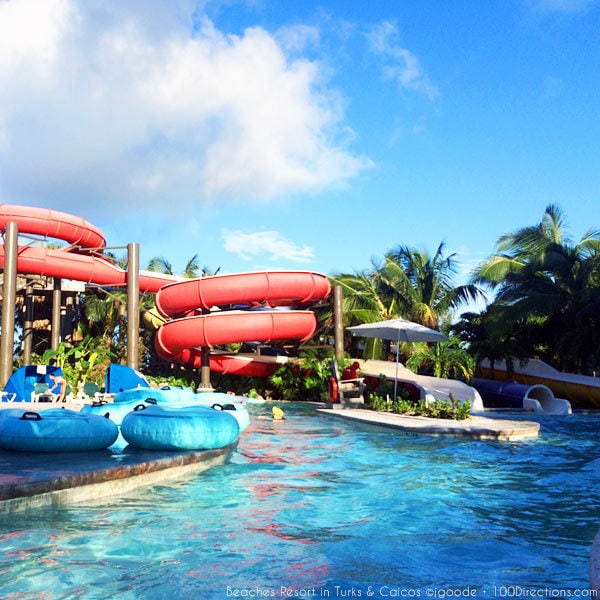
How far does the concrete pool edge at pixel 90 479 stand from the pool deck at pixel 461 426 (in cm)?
465

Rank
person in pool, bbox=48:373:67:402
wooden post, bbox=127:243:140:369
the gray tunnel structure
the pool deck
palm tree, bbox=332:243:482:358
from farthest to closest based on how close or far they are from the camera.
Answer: palm tree, bbox=332:243:482:358, the gray tunnel structure, wooden post, bbox=127:243:140:369, person in pool, bbox=48:373:67:402, the pool deck

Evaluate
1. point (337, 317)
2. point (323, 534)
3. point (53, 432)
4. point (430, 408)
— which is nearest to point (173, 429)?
point (53, 432)

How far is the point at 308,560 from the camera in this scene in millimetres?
4520

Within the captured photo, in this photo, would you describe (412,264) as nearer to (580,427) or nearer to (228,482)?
(580,427)

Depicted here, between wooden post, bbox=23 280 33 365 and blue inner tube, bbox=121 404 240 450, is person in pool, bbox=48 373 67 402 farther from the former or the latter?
blue inner tube, bbox=121 404 240 450

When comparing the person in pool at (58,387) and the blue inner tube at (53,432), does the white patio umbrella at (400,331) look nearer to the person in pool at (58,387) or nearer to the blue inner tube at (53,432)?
the person in pool at (58,387)

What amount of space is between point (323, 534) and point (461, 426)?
608 centimetres

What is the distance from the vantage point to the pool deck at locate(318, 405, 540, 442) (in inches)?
411

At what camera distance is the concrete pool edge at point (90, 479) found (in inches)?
201

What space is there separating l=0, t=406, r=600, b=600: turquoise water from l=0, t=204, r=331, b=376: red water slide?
876 cm

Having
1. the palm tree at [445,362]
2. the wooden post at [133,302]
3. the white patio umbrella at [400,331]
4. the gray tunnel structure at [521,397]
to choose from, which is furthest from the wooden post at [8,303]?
the gray tunnel structure at [521,397]

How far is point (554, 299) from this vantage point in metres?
19.4

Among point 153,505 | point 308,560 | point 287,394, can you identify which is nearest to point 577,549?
point 308,560

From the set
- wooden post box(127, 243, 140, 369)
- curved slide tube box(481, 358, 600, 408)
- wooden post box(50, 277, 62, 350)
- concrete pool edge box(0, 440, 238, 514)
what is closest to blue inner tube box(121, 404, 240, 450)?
concrete pool edge box(0, 440, 238, 514)
